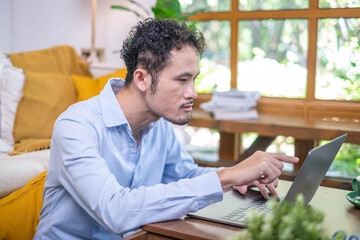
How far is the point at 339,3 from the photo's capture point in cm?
270

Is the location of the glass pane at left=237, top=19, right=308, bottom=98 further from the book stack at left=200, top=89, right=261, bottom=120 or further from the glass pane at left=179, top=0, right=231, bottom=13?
the book stack at left=200, top=89, right=261, bottom=120

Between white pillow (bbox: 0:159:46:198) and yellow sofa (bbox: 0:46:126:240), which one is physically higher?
yellow sofa (bbox: 0:46:126:240)

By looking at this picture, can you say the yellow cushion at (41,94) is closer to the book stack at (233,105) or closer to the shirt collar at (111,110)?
the book stack at (233,105)

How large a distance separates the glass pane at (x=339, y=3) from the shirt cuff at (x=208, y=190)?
6.21ft

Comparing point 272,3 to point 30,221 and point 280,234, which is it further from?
point 280,234

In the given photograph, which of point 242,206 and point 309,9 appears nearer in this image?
point 242,206

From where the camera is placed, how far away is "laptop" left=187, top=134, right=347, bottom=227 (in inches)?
45.6

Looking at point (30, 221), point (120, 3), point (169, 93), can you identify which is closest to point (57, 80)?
point (120, 3)

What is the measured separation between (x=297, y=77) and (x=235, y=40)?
48cm

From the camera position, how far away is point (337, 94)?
9.09 feet

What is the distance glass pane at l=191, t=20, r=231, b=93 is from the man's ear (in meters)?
1.69

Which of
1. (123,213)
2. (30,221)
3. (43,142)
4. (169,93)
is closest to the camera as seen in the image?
(123,213)

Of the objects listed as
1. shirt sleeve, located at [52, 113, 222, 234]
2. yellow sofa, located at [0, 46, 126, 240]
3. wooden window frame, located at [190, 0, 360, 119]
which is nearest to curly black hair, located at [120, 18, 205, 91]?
shirt sleeve, located at [52, 113, 222, 234]

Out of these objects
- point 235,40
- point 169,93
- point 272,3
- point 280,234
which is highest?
point 272,3
